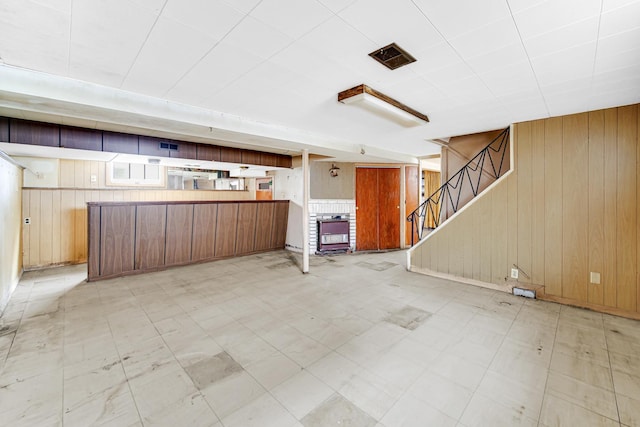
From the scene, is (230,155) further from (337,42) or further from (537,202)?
(537,202)

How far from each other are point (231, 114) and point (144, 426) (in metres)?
3.30

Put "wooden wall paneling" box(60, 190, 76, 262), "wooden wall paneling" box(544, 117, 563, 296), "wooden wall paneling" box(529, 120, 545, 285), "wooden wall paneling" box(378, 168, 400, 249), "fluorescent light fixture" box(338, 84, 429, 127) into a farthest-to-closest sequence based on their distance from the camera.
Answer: "wooden wall paneling" box(378, 168, 400, 249) → "wooden wall paneling" box(60, 190, 76, 262) → "wooden wall paneling" box(529, 120, 545, 285) → "wooden wall paneling" box(544, 117, 563, 296) → "fluorescent light fixture" box(338, 84, 429, 127)

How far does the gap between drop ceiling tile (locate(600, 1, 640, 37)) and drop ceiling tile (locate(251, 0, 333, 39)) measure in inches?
68.9

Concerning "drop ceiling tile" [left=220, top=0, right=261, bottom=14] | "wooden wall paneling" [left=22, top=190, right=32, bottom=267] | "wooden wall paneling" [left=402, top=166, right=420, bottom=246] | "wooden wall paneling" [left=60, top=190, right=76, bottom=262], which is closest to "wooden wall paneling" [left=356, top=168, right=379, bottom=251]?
"wooden wall paneling" [left=402, top=166, right=420, bottom=246]

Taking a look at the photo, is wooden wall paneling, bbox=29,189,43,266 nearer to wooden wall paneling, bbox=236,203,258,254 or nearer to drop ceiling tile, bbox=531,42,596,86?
wooden wall paneling, bbox=236,203,258,254

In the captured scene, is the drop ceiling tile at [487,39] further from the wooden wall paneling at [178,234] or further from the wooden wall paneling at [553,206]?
the wooden wall paneling at [178,234]

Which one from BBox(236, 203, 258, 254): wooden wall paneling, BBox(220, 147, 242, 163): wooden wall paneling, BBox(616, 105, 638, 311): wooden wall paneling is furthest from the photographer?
BBox(236, 203, 258, 254): wooden wall paneling

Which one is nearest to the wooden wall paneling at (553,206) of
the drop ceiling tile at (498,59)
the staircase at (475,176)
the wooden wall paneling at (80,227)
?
the staircase at (475,176)

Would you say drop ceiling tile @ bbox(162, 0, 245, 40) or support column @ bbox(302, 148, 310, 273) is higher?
drop ceiling tile @ bbox(162, 0, 245, 40)

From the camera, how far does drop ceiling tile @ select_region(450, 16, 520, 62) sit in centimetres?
177

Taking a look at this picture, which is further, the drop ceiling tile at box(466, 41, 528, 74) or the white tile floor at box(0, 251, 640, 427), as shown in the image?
the drop ceiling tile at box(466, 41, 528, 74)

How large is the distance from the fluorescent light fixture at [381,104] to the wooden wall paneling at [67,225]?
19.2 ft

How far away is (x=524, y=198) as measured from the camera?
3883 mm

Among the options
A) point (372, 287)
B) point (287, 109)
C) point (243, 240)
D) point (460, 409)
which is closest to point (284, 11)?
point (287, 109)
